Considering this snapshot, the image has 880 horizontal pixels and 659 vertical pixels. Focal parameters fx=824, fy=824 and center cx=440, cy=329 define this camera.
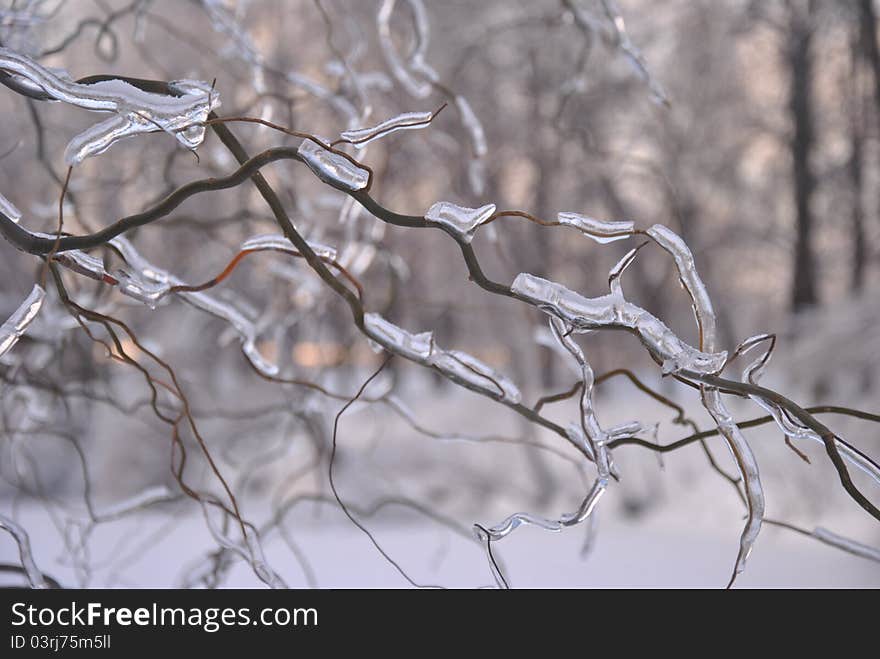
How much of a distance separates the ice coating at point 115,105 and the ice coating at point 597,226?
0.58ft

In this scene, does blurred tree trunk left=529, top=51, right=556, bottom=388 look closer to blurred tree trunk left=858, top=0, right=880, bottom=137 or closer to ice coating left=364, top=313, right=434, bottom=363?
blurred tree trunk left=858, top=0, right=880, bottom=137

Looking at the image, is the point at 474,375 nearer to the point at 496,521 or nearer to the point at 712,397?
the point at 712,397

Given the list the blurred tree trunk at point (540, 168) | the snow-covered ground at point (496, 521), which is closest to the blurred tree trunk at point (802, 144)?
the snow-covered ground at point (496, 521)

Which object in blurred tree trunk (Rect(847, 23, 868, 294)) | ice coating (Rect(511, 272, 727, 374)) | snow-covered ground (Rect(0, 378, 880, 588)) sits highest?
blurred tree trunk (Rect(847, 23, 868, 294))

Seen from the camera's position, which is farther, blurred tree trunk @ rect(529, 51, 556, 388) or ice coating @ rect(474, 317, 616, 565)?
blurred tree trunk @ rect(529, 51, 556, 388)

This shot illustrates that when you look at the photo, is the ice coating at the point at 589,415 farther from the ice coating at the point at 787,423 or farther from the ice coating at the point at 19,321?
the ice coating at the point at 19,321

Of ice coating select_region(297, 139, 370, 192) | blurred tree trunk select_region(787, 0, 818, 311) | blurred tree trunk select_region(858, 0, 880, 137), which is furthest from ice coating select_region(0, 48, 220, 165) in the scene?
blurred tree trunk select_region(787, 0, 818, 311)

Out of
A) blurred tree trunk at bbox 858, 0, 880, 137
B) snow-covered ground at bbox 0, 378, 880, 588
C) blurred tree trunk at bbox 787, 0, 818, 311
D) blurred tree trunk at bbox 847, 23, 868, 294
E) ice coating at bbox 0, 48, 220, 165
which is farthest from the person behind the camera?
blurred tree trunk at bbox 847, 23, 868, 294

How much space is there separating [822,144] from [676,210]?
5.14 m

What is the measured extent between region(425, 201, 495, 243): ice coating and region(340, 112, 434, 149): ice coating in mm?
44

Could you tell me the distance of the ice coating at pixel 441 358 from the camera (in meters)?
0.41

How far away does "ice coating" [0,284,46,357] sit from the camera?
1.27ft

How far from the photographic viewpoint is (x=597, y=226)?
1.29 feet

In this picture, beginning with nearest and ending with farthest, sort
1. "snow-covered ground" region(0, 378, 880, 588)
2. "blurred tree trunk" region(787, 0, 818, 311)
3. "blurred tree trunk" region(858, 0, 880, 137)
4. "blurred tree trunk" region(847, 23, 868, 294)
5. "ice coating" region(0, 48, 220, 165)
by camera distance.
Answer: "ice coating" region(0, 48, 220, 165) → "snow-covered ground" region(0, 378, 880, 588) → "blurred tree trunk" region(858, 0, 880, 137) → "blurred tree trunk" region(787, 0, 818, 311) → "blurred tree trunk" region(847, 23, 868, 294)
